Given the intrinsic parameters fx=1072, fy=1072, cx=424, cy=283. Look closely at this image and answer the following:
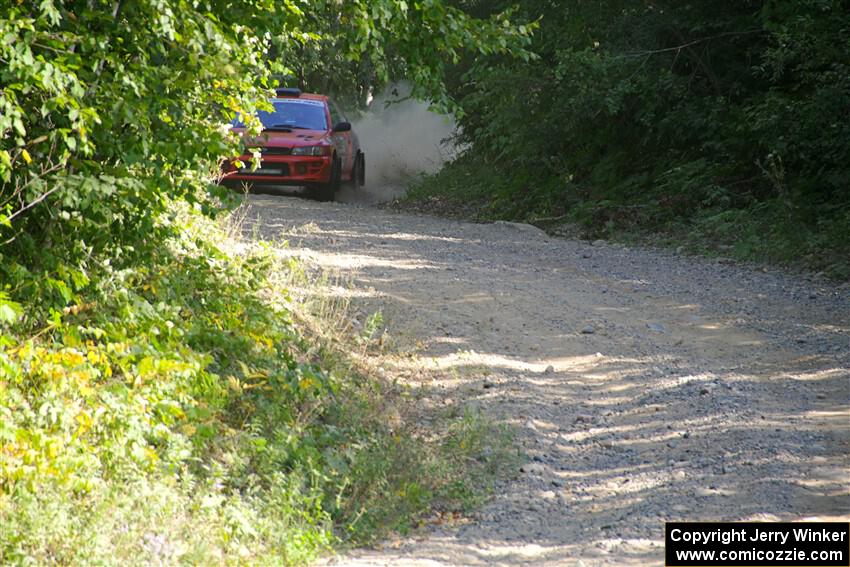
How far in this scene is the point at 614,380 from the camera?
810cm

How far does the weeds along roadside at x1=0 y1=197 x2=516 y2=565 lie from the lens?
489 cm

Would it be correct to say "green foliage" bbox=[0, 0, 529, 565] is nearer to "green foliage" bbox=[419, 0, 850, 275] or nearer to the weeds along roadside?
the weeds along roadside

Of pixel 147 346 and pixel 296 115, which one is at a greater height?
pixel 296 115

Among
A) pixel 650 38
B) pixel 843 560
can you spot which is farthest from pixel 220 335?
pixel 650 38

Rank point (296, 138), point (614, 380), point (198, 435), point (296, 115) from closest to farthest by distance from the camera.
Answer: point (198, 435), point (614, 380), point (296, 138), point (296, 115)

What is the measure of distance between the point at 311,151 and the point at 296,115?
898 mm

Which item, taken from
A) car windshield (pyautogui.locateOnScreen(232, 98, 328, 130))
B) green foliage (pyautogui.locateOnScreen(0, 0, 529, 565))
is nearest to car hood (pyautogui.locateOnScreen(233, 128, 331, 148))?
car windshield (pyautogui.locateOnScreen(232, 98, 328, 130))

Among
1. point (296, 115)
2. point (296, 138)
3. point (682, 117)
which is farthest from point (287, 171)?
point (682, 117)

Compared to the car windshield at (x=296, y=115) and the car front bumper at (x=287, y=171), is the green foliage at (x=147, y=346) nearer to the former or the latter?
the car front bumper at (x=287, y=171)

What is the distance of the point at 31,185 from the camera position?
542cm

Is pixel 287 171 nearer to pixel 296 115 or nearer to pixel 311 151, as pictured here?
pixel 311 151

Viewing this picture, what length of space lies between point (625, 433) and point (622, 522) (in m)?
1.50

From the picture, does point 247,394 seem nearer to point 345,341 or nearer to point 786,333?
point 345,341

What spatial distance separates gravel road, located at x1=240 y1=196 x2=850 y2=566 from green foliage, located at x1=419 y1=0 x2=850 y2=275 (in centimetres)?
211
